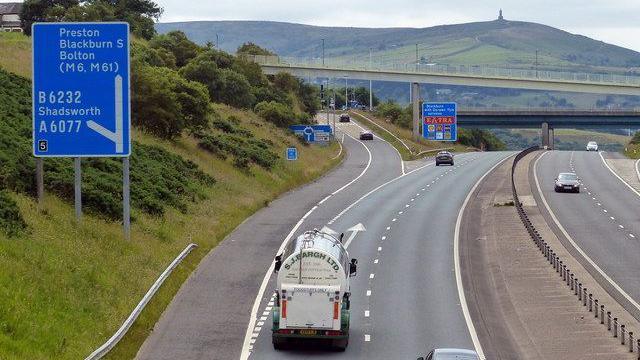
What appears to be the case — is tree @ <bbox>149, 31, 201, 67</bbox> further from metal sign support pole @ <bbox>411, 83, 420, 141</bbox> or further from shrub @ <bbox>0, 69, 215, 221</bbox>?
shrub @ <bbox>0, 69, 215, 221</bbox>

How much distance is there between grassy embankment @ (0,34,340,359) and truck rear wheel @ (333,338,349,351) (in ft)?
18.1

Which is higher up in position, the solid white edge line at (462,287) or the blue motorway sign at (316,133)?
the blue motorway sign at (316,133)

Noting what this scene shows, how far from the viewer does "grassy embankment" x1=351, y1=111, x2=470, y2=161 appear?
431 feet

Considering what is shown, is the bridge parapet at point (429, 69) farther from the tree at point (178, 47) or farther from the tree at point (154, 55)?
the tree at point (154, 55)

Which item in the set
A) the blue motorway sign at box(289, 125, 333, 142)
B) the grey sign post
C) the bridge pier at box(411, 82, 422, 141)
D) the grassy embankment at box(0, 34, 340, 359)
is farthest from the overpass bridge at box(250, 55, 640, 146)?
the grey sign post

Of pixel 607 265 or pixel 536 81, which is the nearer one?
pixel 607 265

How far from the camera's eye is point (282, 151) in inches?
3900

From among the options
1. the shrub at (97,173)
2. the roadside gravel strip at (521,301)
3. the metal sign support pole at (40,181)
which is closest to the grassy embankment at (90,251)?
the shrub at (97,173)

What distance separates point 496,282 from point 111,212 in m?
15.7

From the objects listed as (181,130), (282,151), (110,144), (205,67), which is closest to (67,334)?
(110,144)

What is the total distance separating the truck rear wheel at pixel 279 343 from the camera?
32.8 meters

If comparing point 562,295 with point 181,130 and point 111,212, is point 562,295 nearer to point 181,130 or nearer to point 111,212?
point 111,212

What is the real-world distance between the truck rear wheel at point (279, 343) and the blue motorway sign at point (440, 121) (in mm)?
95214

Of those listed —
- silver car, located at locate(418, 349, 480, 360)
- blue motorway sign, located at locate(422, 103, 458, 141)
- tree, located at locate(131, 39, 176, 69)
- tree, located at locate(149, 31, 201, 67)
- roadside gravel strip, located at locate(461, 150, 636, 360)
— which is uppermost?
tree, located at locate(149, 31, 201, 67)
